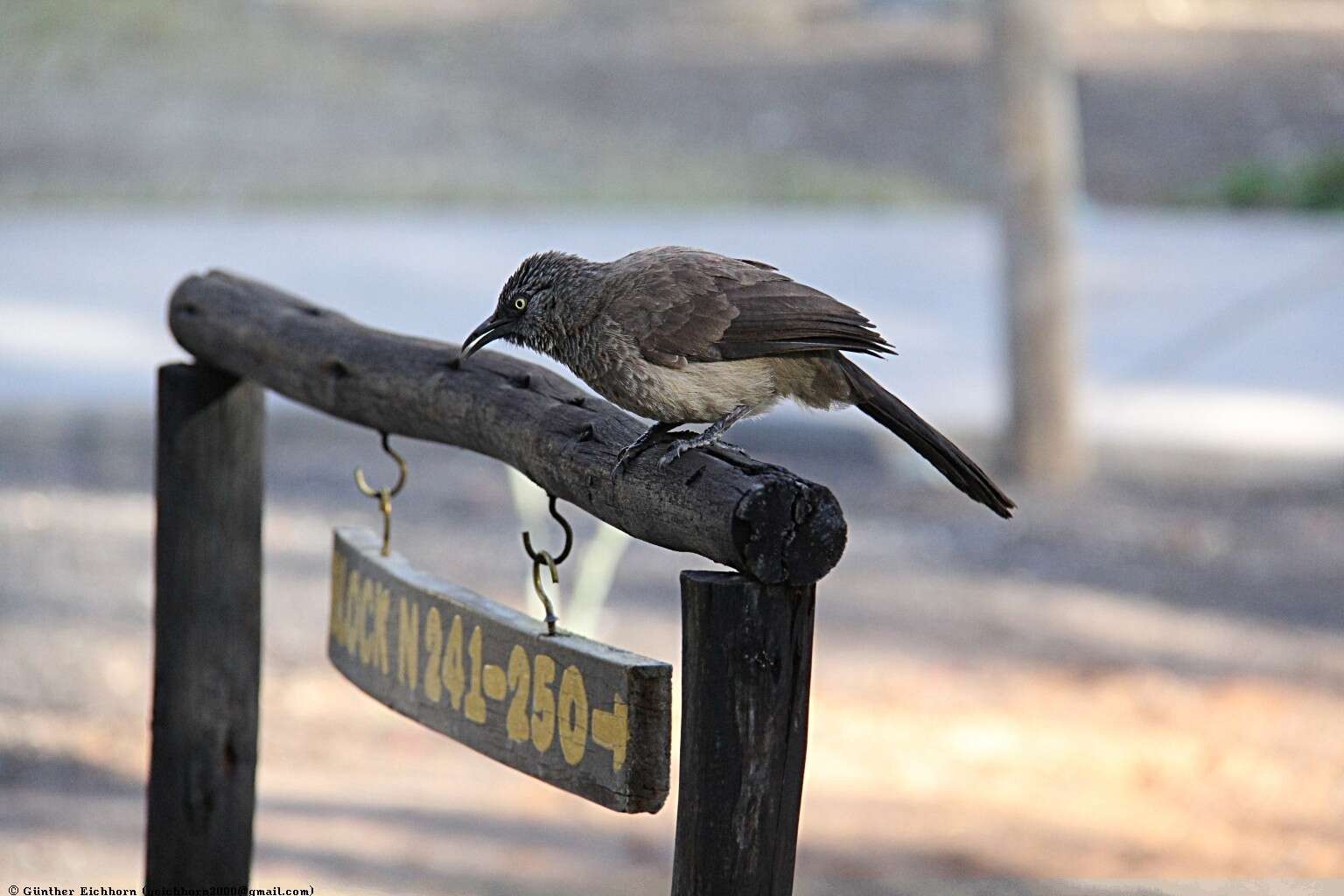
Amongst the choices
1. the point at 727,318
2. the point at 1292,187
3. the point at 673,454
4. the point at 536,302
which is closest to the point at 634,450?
the point at 673,454

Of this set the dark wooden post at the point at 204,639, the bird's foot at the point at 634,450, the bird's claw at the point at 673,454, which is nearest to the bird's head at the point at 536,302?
the bird's foot at the point at 634,450

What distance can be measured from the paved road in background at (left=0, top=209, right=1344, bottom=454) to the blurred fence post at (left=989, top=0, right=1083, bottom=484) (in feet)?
1.81

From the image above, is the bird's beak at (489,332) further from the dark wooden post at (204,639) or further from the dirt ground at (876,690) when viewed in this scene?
the dirt ground at (876,690)

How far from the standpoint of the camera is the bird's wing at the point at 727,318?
2.27 meters

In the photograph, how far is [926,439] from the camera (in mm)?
2330

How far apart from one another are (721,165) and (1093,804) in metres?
11.1

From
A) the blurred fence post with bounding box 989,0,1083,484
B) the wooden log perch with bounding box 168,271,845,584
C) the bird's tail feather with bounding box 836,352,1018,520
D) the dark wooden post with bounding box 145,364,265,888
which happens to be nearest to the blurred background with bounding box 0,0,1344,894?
the blurred fence post with bounding box 989,0,1083,484

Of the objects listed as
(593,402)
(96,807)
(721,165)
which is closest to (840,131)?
(721,165)

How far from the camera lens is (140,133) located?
15.9 metres

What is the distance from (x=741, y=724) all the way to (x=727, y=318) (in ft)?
1.84

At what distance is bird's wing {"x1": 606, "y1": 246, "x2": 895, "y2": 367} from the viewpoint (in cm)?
227

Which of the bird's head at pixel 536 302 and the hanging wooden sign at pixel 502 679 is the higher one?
the bird's head at pixel 536 302

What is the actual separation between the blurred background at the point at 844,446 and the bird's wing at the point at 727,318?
98.9 inches

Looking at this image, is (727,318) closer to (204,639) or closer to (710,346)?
(710,346)
